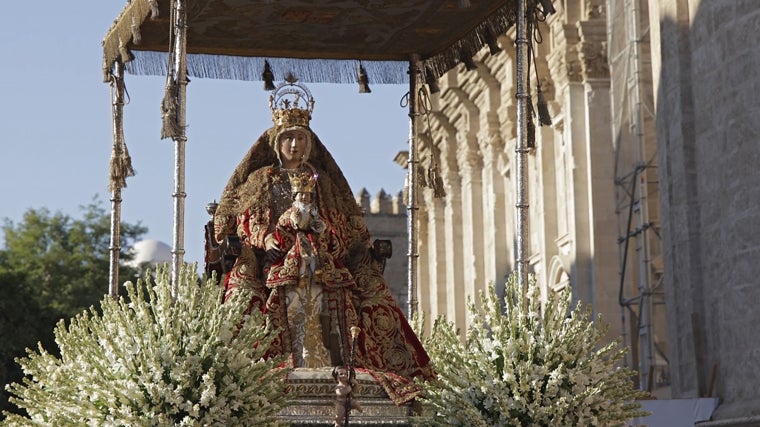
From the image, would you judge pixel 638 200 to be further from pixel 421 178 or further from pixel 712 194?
pixel 421 178

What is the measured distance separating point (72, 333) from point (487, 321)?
10.8ft

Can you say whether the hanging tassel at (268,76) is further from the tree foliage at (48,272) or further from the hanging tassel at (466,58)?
the tree foliage at (48,272)

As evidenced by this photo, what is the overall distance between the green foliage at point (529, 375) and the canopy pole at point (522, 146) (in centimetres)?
120

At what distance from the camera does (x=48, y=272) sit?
174 ft

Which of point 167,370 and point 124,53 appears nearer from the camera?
point 167,370

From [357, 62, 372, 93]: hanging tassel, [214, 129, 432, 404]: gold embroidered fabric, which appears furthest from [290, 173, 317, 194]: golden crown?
[357, 62, 372, 93]: hanging tassel

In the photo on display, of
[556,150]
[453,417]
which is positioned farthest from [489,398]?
[556,150]

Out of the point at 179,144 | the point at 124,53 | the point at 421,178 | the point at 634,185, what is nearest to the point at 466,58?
the point at 421,178

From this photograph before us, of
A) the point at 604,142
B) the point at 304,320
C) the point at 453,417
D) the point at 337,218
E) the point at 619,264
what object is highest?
the point at 604,142

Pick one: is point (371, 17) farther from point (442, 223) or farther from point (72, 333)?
point (442, 223)

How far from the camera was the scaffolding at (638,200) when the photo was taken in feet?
91.4

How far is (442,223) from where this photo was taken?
4709 centimetres

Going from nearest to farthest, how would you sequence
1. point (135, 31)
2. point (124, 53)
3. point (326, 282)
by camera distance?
point (326, 282) → point (135, 31) → point (124, 53)

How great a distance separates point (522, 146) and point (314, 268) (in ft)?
7.56
